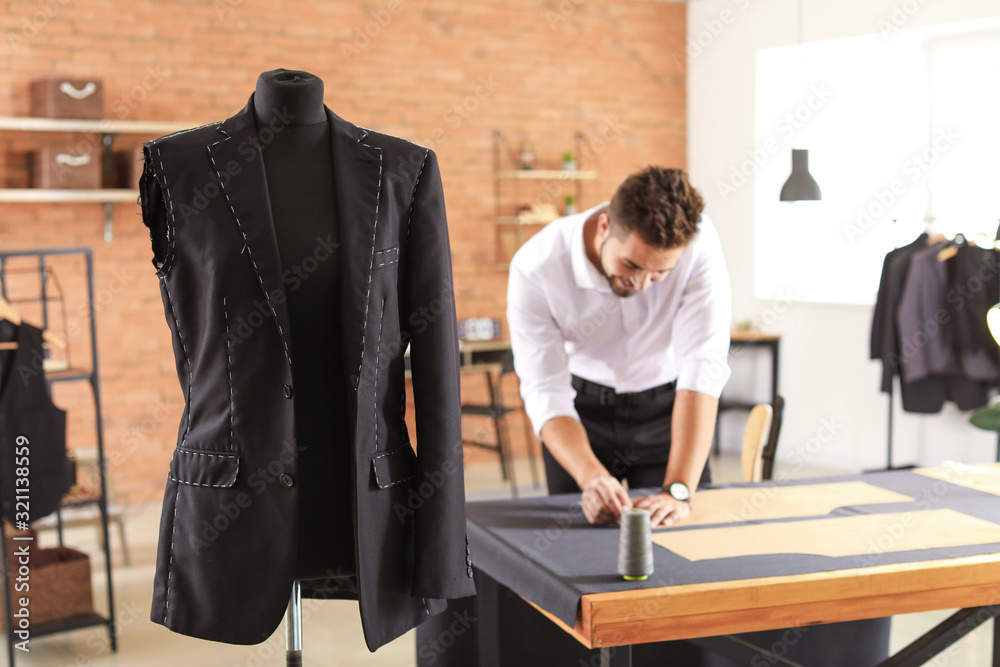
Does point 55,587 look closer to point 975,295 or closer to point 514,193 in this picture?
point 514,193

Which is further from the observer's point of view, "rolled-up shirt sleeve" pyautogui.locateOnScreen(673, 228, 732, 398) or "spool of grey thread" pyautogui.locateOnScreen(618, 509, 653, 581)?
"rolled-up shirt sleeve" pyautogui.locateOnScreen(673, 228, 732, 398)

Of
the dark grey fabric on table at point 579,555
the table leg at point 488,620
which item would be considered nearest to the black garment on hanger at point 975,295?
the dark grey fabric on table at point 579,555

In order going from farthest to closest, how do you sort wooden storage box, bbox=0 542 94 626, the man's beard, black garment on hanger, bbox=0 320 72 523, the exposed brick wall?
the exposed brick wall < wooden storage box, bbox=0 542 94 626 < black garment on hanger, bbox=0 320 72 523 < the man's beard

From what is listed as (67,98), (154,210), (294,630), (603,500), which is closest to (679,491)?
(603,500)

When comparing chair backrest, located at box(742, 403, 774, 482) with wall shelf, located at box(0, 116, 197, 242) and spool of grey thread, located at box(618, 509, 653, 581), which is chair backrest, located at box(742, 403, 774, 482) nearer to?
spool of grey thread, located at box(618, 509, 653, 581)

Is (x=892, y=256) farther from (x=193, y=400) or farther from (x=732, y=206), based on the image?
(x=193, y=400)

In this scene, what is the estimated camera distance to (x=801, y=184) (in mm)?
4074

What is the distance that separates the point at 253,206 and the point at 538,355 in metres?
1.27

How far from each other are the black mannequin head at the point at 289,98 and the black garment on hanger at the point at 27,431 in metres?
1.96

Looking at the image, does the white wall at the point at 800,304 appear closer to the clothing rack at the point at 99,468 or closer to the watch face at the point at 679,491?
the watch face at the point at 679,491

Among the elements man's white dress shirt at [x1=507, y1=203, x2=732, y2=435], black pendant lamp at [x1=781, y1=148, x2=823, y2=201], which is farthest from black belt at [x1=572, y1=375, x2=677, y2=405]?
black pendant lamp at [x1=781, y1=148, x2=823, y2=201]

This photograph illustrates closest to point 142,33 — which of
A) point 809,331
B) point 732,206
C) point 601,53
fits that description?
point 601,53

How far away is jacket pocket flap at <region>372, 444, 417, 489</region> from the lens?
1341 millimetres

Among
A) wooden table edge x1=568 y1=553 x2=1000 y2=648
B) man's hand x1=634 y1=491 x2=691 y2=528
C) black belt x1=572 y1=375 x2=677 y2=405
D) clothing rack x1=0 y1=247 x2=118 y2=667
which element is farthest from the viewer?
clothing rack x1=0 y1=247 x2=118 y2=667
